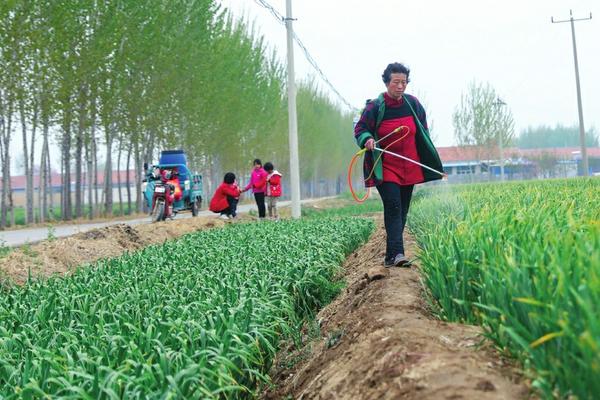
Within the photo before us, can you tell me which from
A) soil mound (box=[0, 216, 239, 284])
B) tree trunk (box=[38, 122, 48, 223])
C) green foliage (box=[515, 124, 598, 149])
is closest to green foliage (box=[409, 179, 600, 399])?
soil mound (box=[0, 216, 239, 284])

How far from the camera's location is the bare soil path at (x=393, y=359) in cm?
258

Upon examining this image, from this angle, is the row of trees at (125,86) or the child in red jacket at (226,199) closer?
the child in red jacket at (226,199)

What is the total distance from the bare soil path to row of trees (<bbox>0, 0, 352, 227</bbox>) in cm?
1585

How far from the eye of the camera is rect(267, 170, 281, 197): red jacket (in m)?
16.4

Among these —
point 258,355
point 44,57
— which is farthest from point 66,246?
point 44,57

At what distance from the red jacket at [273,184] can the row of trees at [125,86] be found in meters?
7.51

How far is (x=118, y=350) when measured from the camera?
3463mm

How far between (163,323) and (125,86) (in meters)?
23.2

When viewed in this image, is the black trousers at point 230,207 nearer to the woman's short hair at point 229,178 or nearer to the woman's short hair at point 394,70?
the woman's short hair at point 229,178

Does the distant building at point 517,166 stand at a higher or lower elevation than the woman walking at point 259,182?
higher

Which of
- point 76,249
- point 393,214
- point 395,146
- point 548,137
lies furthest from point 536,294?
point 548,137

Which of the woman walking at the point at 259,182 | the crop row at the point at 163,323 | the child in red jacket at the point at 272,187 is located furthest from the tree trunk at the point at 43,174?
the crop row at the point at 163,323

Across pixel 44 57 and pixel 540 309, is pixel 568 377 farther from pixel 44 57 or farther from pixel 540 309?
pixel 44 57

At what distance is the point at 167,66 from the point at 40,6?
24.7ft
